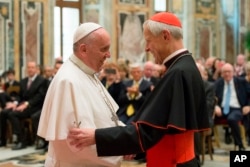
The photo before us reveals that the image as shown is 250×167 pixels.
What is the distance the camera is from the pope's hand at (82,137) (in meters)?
2.66

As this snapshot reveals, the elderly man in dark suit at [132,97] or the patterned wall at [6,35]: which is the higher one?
the patterned wall at [6,35]

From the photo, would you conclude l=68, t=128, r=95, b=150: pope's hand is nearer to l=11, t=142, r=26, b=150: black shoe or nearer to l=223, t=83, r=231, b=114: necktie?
l=223, t=83, r=231, b=114: necktie

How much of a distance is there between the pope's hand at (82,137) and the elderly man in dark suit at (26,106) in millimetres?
6599

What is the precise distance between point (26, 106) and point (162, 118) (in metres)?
6.99

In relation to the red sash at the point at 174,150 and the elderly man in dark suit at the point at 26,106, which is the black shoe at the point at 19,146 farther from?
the red sash at the point at 174,150


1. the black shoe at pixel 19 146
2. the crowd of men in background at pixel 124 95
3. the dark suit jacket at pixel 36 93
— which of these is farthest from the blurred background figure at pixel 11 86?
the black shoe at pixel 19 146

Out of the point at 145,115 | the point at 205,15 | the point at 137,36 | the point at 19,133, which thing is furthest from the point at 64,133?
the point at 205,15

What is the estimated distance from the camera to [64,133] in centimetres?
282

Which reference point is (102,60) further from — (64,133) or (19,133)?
(19,133)

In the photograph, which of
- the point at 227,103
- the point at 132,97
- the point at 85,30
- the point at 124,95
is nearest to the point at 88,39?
the point at 85,30

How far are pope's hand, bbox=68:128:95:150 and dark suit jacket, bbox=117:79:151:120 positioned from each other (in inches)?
201

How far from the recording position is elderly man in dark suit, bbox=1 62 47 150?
923cm

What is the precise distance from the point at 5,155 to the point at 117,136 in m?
6.06

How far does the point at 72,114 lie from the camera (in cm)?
286
